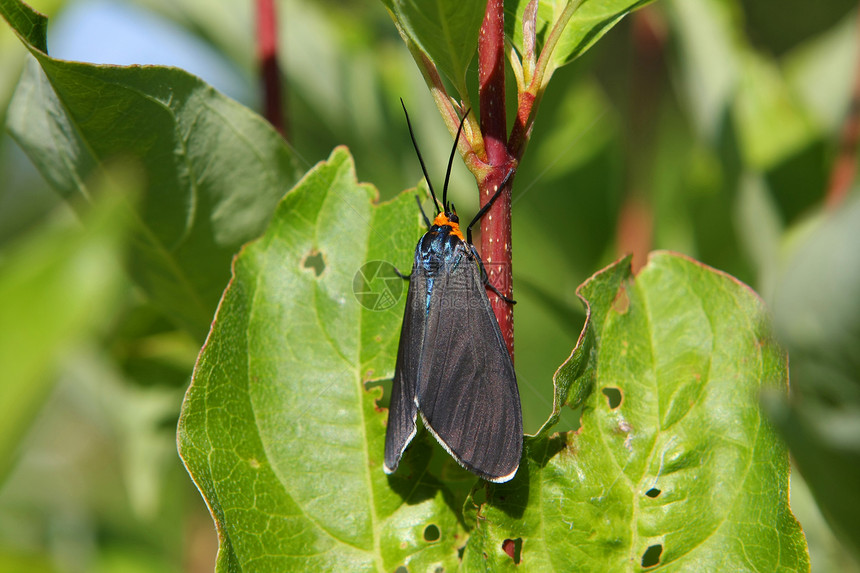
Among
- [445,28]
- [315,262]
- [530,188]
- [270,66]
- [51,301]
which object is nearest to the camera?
[51,301]

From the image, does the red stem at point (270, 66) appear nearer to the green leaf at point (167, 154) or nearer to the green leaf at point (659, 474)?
the green leaf at point (167, 154)

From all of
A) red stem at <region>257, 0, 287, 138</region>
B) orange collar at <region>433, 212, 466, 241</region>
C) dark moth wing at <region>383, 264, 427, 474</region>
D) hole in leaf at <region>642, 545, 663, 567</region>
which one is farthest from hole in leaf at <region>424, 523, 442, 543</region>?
red stem at <region>257, 0, 287, 138</region>

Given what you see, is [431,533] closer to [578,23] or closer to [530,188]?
[578,23]

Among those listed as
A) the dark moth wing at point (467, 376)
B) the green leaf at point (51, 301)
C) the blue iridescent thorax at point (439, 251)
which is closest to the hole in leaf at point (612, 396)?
the dark moth wing at point (467, 376)

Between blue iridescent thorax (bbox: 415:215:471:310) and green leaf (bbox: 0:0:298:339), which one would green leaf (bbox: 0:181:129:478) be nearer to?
green leaf (bbox: 0:0:298:339)

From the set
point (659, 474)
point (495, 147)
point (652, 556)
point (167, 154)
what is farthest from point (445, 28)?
point (652, 556)

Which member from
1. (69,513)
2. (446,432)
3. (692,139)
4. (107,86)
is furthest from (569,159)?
(69,513)
